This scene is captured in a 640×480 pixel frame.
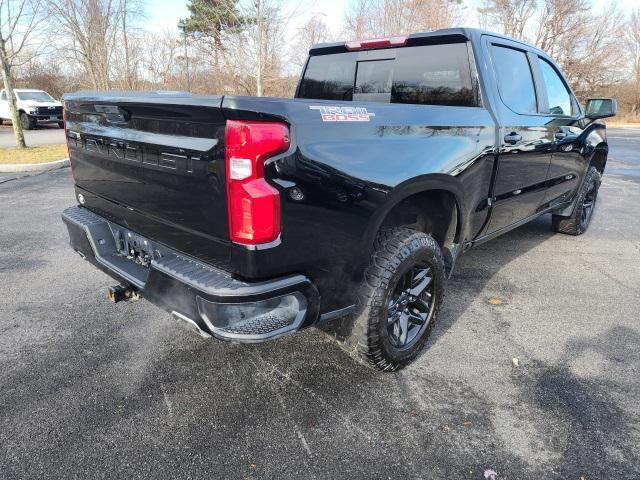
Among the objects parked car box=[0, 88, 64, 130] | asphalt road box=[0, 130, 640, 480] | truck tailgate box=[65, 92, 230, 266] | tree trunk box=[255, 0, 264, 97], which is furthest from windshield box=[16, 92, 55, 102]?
truck tailgate box=[65, 92, 230, 266]

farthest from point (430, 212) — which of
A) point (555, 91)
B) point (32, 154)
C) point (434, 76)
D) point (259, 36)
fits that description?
point (32, 154)

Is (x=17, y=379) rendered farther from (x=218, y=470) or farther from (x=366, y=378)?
(x=366, y=378)

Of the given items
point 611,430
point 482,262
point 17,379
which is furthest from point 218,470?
point 482,262

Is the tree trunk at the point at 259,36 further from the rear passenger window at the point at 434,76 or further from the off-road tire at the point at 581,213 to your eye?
the rear passenger window at the point at 434,76

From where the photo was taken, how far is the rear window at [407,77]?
124 inches

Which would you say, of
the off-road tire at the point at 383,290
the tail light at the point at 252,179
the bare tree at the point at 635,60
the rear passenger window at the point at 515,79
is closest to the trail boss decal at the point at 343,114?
the tail light at the point at 252,179

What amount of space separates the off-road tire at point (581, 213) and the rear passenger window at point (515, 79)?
1.97 meters

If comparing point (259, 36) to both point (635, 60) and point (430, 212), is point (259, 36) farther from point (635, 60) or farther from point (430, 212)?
point (635, 60)

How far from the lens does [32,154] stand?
11078mm

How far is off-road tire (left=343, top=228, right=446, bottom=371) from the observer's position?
2.37m

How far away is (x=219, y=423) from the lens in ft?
7.44

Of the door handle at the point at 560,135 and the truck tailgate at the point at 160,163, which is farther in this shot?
the door handle at the point at 560,135

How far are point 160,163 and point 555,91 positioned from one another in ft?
12.2

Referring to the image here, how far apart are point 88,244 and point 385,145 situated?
1.85m
